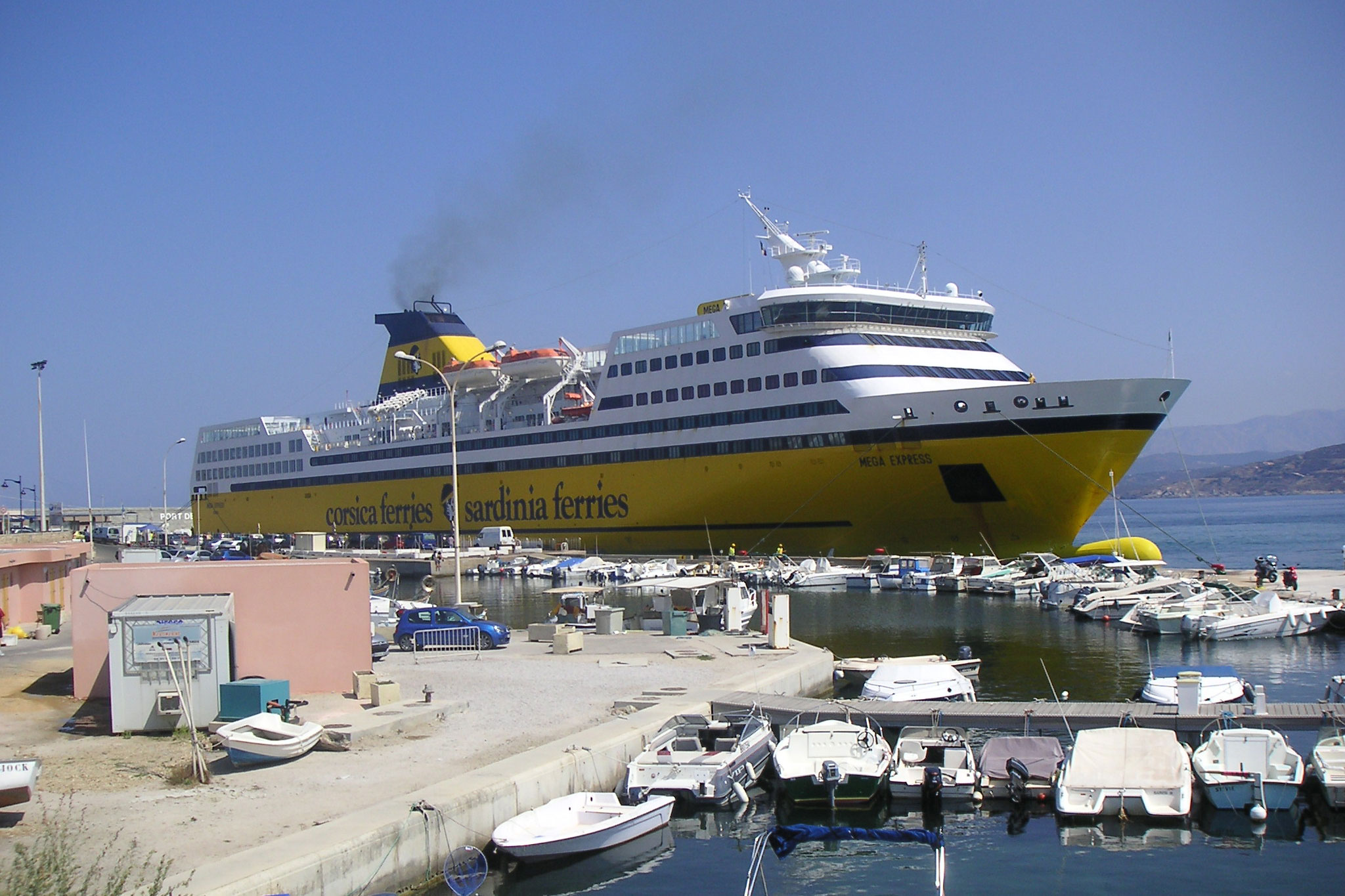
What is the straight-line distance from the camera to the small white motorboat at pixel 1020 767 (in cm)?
1382

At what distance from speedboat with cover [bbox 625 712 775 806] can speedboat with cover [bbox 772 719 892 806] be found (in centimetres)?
41

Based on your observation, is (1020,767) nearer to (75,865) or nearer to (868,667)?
(868,667)

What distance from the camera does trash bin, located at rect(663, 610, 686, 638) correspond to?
85.7ft

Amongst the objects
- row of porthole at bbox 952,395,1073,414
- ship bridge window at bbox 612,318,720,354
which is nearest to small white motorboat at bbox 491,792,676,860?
row of porthole at bbox 952,395,1073,414

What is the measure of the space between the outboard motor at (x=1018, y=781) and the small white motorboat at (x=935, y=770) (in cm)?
40

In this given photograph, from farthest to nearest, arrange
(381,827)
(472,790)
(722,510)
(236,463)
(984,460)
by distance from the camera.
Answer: (236,463) < (722,510) < (984,460) < (472,790) < (381,827)

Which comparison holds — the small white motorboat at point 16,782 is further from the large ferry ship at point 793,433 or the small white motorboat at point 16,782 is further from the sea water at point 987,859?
the large ferry ship at point 793,433

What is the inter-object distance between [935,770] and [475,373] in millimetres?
47759

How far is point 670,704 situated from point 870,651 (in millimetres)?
11233

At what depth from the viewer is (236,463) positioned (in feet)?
254

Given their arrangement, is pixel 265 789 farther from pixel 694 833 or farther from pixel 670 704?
pixel 670 704

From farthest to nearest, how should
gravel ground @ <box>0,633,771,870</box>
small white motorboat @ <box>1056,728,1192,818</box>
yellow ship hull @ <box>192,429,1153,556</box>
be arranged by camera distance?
yellow ship hull @ <box>192,429,1153,556</box>, small white motorboat @ <box>1056,728,1192,818</box>, gravel ground @ <box>0,633,771,870</box>

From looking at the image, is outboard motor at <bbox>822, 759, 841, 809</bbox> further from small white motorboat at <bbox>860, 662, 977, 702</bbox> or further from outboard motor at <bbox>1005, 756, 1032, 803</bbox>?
small white motorboat at <bbox>860, 662, 977, 702</bbox>

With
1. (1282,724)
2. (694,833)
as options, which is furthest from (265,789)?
(1282,724)
